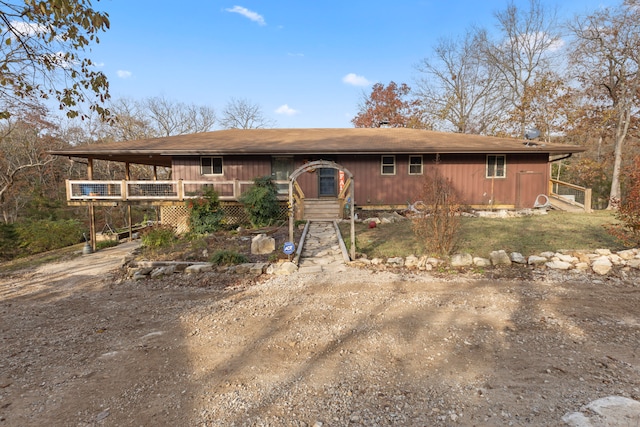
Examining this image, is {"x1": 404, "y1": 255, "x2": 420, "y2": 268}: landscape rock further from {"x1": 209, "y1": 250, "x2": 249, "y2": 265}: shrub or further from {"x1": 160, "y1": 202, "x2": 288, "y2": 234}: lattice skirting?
{"x1": 160, "y1": 202, "x2": 288, "y2": 234}: lattice skirting

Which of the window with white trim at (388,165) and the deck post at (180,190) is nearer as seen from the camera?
the deck post at (180,190)

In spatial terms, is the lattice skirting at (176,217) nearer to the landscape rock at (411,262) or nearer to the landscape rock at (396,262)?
the landscape rock at (396,262)

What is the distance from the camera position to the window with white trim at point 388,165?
563 inches

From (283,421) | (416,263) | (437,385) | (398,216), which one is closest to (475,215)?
(398,216)

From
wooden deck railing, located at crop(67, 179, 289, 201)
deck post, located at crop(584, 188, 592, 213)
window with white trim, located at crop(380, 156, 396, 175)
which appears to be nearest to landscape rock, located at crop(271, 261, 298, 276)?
wooden deck railing, located at crop(67, 179, 289, 201)

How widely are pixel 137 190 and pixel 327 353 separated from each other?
12.3m

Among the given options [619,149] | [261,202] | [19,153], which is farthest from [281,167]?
[19,153]

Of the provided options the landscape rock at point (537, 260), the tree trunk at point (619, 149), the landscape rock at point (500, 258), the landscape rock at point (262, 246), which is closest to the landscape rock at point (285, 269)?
the landscape rock at point (262, 246)

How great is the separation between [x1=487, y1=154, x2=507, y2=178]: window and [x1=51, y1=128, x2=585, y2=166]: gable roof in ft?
1.91

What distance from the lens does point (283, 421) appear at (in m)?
2.60

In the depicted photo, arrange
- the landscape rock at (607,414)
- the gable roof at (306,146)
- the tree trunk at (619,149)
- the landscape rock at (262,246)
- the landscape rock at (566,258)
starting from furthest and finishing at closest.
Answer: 1. the tree trunk at (619,149)
2. the gable roof at (306,146)
3. the landscape rock at (262,246)
4. the landscape rock at (566,258)
5. the landscape rock at (607,414)

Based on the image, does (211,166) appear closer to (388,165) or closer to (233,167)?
(233,167)

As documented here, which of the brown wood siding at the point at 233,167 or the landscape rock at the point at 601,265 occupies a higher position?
the brown wood siding at the point at 233,167

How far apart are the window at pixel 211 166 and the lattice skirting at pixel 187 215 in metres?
2.18
